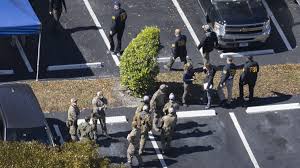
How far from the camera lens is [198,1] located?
25875 mm

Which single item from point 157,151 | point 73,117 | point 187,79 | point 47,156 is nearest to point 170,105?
point 157,151

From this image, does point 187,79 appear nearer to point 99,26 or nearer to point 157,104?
point 157,104

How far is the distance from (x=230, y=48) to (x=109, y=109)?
475 cm

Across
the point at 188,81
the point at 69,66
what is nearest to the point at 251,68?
the point at 188,81

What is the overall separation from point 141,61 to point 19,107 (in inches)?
148

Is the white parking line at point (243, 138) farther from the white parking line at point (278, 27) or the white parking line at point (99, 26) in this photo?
the white parking line at point (278, 27)

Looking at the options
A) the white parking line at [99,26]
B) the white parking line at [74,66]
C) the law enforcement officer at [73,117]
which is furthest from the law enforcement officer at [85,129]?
the white parking line at [99,26]

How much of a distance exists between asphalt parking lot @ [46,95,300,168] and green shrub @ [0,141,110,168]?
520 centimetres

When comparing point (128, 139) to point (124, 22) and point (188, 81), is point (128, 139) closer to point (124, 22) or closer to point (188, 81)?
point (188, 81)

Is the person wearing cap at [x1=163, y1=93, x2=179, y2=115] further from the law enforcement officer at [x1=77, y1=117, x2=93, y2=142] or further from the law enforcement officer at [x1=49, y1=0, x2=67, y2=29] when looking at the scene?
the law enforcement officer at [x1=49, y1=0, x2=67, y2=29]

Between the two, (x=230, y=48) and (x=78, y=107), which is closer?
(x=78, y=107)

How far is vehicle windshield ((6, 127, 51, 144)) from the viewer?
1892cm

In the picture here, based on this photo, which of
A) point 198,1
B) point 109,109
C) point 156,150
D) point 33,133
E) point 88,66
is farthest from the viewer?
point 198,1

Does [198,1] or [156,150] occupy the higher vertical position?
[198,1]
